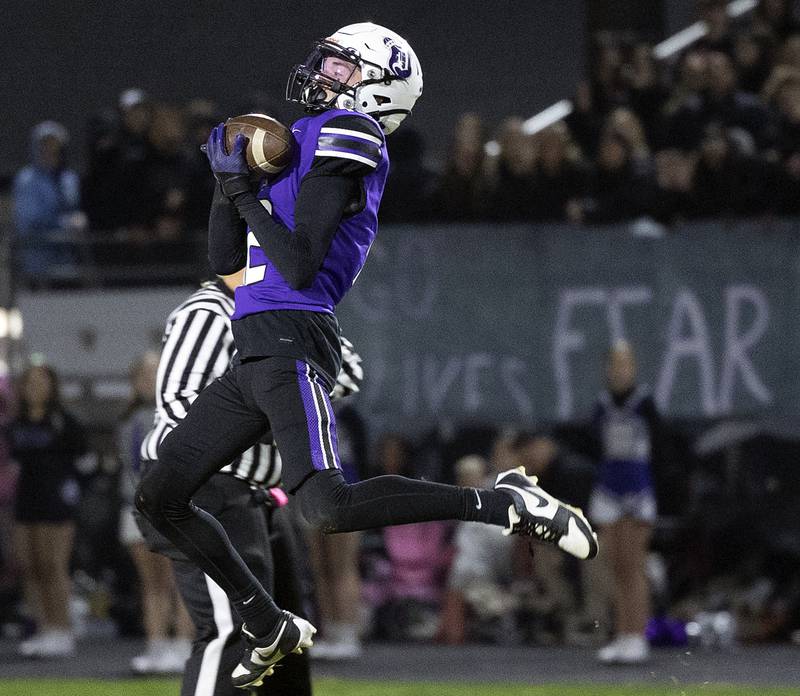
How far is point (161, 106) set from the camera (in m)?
11.7

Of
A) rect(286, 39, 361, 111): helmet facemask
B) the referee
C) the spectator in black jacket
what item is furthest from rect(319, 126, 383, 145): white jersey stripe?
the spectator in black jacket

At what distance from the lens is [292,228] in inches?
181

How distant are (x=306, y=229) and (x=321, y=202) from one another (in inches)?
3.3

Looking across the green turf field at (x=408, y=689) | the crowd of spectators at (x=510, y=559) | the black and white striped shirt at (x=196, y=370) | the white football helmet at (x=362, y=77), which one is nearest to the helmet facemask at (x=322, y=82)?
the white football helmet at (x=362, y=77)

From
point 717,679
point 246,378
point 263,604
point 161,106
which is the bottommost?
point 717,679

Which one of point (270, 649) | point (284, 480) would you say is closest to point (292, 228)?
point (284, 480)

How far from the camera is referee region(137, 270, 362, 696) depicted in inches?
197

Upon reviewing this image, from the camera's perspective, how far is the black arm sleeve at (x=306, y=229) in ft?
14.7

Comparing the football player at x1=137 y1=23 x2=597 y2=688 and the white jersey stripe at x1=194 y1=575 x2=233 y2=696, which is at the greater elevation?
the football player at x1=137 y1=23 x2=597 y2=688

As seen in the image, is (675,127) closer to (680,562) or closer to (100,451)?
(680,562)

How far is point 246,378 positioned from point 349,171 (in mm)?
A: 651

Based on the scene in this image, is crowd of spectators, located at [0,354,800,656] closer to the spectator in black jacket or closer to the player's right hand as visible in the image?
the spectator in black jacket

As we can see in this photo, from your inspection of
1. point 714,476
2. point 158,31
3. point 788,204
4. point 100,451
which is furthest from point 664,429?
point 158,31

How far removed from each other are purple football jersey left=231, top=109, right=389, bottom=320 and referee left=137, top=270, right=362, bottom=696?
1.47ft
